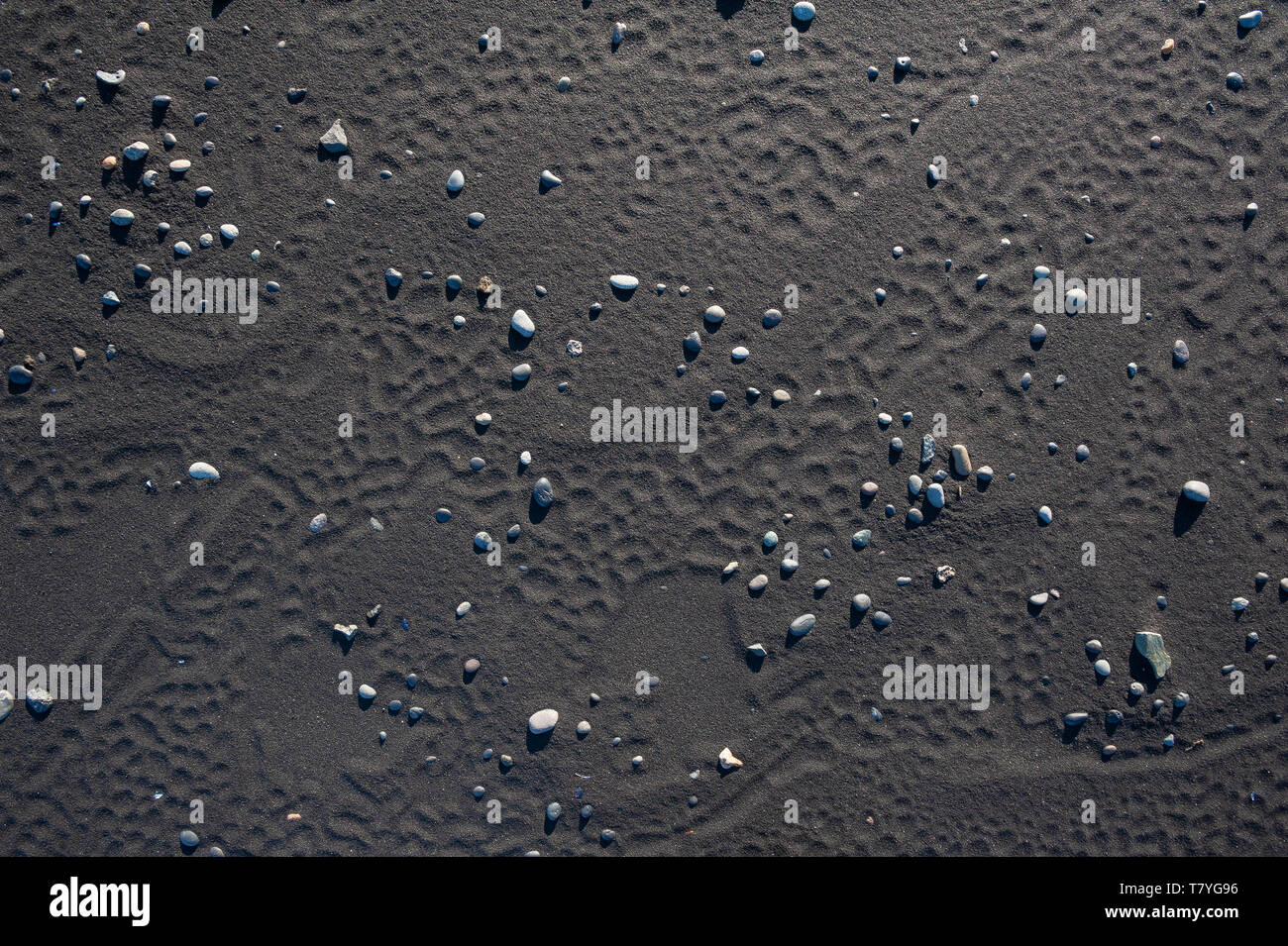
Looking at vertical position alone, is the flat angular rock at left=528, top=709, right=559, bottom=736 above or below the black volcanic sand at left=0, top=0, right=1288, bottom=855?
below

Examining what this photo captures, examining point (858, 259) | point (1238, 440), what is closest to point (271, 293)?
point (858, 259)

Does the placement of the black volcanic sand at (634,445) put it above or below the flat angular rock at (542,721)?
above

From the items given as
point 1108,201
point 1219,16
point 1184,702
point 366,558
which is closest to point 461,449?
point 366,558

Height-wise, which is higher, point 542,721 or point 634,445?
point 634,445

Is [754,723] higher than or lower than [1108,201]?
lower

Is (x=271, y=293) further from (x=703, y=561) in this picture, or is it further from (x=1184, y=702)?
(x=1184, y=702)

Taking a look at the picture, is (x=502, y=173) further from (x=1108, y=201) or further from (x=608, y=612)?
(x=1108, y=201)

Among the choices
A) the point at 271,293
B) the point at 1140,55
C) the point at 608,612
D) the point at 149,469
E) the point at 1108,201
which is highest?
the point at 1140,55
